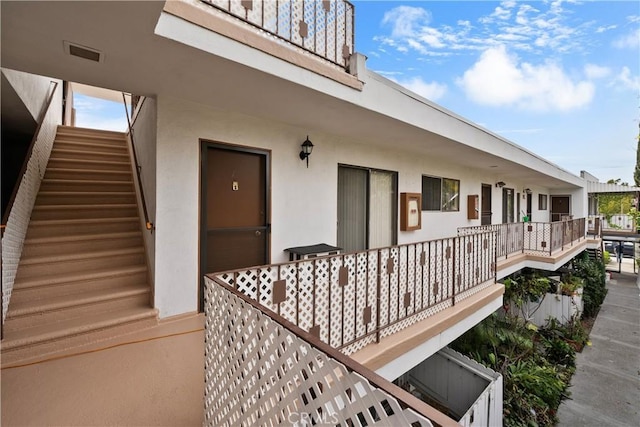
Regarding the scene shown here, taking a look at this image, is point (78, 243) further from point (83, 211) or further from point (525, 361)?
point (525, 361)

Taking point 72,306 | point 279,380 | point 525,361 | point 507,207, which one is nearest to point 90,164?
point 72,306

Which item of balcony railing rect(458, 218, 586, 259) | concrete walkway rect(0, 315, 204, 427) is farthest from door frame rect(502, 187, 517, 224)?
concrete walkway rect(0, 315, 204, 427)

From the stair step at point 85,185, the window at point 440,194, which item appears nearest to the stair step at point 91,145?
the stair step at point 85,185

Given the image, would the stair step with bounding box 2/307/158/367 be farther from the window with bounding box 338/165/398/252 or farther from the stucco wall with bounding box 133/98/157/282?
the window with bounding box 338/165/398/252

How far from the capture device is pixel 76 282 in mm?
3270

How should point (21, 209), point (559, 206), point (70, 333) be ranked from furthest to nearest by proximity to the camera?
point (559, 206), point (21, 209), point (70, 333)

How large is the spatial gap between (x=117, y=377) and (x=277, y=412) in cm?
189

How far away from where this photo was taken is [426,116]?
4305 mm

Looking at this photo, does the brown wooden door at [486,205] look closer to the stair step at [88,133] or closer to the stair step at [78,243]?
the stair step at [78,243]

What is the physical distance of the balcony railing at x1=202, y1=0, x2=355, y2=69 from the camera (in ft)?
8.63

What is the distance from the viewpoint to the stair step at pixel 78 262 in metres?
3.24

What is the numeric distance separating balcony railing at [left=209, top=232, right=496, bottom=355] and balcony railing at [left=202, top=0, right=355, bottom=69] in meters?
2.36

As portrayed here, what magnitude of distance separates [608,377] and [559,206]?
13.0 metres

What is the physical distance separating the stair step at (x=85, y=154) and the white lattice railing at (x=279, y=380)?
5.16 m
